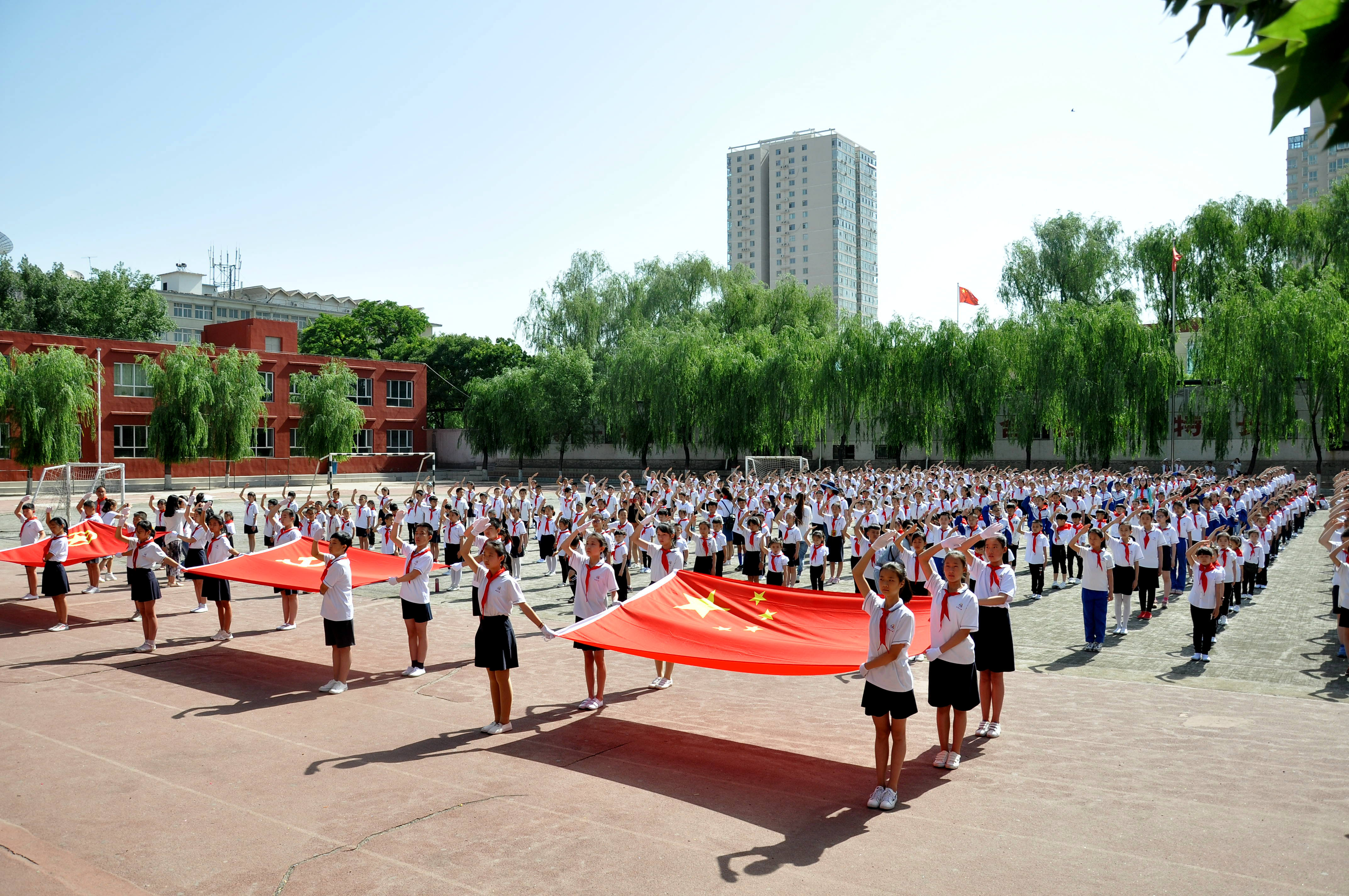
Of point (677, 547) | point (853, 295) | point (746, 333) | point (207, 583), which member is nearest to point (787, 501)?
point (677, 547)

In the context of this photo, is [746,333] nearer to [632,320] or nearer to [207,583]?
[632,320]

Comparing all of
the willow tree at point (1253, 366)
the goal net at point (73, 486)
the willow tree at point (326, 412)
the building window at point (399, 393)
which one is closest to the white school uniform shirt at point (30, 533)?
the goal net at point (73, 486)

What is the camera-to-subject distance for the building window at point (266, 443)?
5716cm

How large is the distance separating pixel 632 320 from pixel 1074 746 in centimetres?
5169

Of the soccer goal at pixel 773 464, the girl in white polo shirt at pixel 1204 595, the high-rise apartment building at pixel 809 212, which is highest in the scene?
the high-rise apartment building at pixel 809 212

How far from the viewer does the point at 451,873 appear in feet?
18.2

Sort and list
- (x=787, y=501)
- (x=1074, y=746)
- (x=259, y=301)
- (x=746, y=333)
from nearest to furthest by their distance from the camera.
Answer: (x=1074, y=746) → (x=787, y=501) → (x=746, y=333) → (x=259, y=301)

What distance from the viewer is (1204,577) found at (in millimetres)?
11281

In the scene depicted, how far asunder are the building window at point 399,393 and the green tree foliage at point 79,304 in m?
18.0

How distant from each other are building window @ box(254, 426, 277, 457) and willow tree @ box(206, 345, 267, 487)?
607 cm

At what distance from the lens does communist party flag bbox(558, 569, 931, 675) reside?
804cm

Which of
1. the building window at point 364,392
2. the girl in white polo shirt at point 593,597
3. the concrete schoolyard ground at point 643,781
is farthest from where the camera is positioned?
the building window at point 364,392

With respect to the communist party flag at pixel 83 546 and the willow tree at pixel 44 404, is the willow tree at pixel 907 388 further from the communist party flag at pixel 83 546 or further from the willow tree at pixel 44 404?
the willow tree at pixel 44 404

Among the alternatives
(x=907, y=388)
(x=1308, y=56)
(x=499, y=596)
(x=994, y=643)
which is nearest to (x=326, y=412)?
(x=907, y=388)
